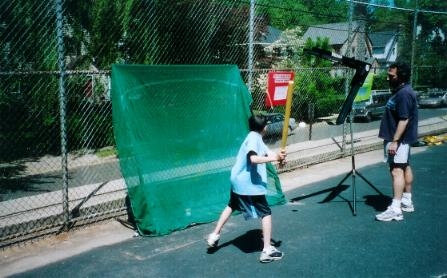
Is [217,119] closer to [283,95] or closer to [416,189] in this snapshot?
[283,95]

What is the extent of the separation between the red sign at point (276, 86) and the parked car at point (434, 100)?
26.6m

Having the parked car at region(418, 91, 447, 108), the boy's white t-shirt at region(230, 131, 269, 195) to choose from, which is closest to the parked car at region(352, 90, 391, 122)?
the parked car at region(418, 91, 447, 108)

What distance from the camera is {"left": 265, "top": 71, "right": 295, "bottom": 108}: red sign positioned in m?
7.75

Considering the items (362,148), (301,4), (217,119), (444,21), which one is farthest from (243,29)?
(301,4)

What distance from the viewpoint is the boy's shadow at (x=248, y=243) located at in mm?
4828

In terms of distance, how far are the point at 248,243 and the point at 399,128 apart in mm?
2483

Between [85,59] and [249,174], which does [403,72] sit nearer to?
[249,174]

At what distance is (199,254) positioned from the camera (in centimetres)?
472

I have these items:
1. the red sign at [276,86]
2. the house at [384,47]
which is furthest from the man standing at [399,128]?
the house at [384,47]

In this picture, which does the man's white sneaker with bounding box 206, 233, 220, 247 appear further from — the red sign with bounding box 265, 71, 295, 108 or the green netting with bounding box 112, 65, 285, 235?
the red sign with bounding box 265, 71, 295, 108

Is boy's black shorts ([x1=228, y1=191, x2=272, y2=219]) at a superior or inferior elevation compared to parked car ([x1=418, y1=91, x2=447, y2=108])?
superior

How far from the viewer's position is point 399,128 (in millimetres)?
5434

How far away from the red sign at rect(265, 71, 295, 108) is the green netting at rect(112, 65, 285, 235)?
1.08m

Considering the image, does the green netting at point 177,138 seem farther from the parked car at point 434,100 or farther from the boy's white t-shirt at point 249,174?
the parked car at point 434,100
